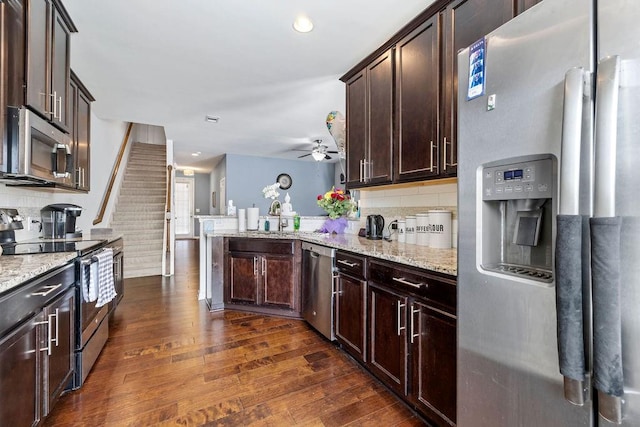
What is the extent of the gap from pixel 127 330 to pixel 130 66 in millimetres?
2423

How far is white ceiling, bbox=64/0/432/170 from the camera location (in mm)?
1948

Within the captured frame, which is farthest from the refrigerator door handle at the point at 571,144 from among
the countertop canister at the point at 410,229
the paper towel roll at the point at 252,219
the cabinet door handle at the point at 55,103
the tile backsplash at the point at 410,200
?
the paper towel roll at the point at 252,219

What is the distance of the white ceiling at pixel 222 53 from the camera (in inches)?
76.7

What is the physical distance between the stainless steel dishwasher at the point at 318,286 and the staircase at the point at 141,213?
11.3 ft

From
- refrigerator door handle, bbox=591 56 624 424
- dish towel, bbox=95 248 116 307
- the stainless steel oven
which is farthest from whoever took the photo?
dish towel, bbox=95 248 116 307

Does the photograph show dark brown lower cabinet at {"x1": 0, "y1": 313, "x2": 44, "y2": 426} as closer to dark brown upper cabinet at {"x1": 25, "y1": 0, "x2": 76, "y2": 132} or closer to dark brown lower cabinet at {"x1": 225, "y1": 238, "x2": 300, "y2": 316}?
dark brown upper cabinet at {"x1": 25, "y1": 0, "x2": 76, "y2": 132}

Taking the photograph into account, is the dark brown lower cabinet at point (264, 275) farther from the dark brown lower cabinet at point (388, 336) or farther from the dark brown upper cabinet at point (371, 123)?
the dark brown lower cabinet at point (388, 336)

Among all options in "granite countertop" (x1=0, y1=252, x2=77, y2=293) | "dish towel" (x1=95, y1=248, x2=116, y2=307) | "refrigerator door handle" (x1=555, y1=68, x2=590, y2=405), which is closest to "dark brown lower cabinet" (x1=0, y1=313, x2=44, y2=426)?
"granite countertop" (x1=0, y1=252, x2=77, y2=293)

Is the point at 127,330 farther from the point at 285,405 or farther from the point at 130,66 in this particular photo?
the point at 130,66

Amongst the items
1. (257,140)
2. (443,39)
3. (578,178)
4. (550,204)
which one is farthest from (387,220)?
(257,140)

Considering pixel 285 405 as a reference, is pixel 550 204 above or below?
above

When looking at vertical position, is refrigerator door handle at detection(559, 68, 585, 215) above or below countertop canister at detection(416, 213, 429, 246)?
above

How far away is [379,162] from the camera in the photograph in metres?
2.38

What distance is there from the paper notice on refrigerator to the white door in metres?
11.1
